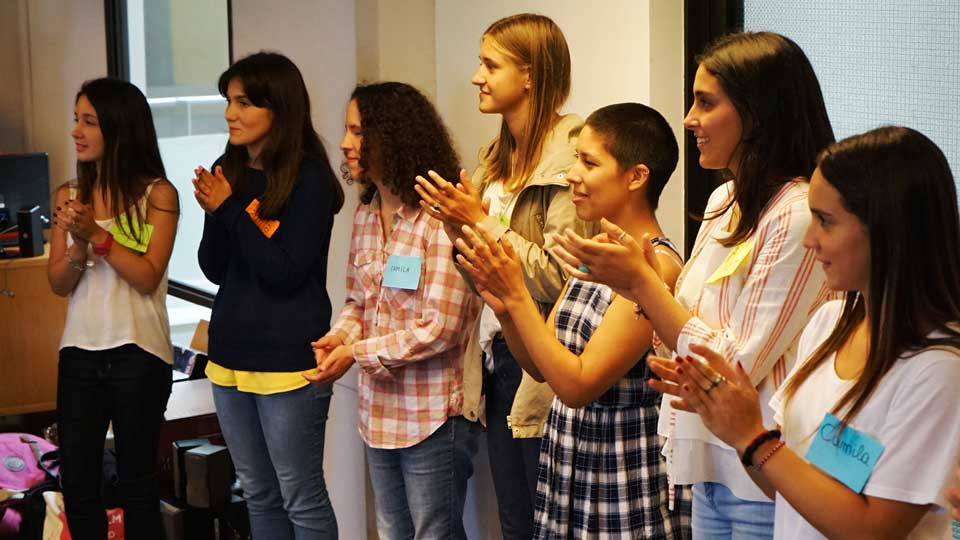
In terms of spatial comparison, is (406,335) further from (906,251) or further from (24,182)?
(24,182)

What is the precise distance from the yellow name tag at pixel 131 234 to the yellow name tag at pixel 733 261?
6.47 feet

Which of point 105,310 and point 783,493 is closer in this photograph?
point 783,493

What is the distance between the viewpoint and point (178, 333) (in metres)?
5.69

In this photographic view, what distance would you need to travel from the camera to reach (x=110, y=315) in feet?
10.9

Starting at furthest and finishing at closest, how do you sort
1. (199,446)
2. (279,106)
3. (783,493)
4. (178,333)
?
(178,333) < (199,446) < (279,106) < (783,493)

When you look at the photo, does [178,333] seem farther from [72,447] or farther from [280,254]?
[280,254]

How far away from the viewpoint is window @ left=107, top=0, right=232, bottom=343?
207 inches

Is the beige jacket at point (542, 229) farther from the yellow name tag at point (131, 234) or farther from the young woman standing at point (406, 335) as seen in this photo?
the yellow name tag at point (131, 234)

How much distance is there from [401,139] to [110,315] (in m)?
1.07

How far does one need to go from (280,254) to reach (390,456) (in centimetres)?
58

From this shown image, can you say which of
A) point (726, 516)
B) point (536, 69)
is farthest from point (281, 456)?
point (726, 516)

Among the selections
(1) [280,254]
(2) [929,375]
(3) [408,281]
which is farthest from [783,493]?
(1) [280,254]

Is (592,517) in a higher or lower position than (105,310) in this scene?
lower

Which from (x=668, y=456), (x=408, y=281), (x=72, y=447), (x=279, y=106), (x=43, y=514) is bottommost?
(x=43, y=514)
